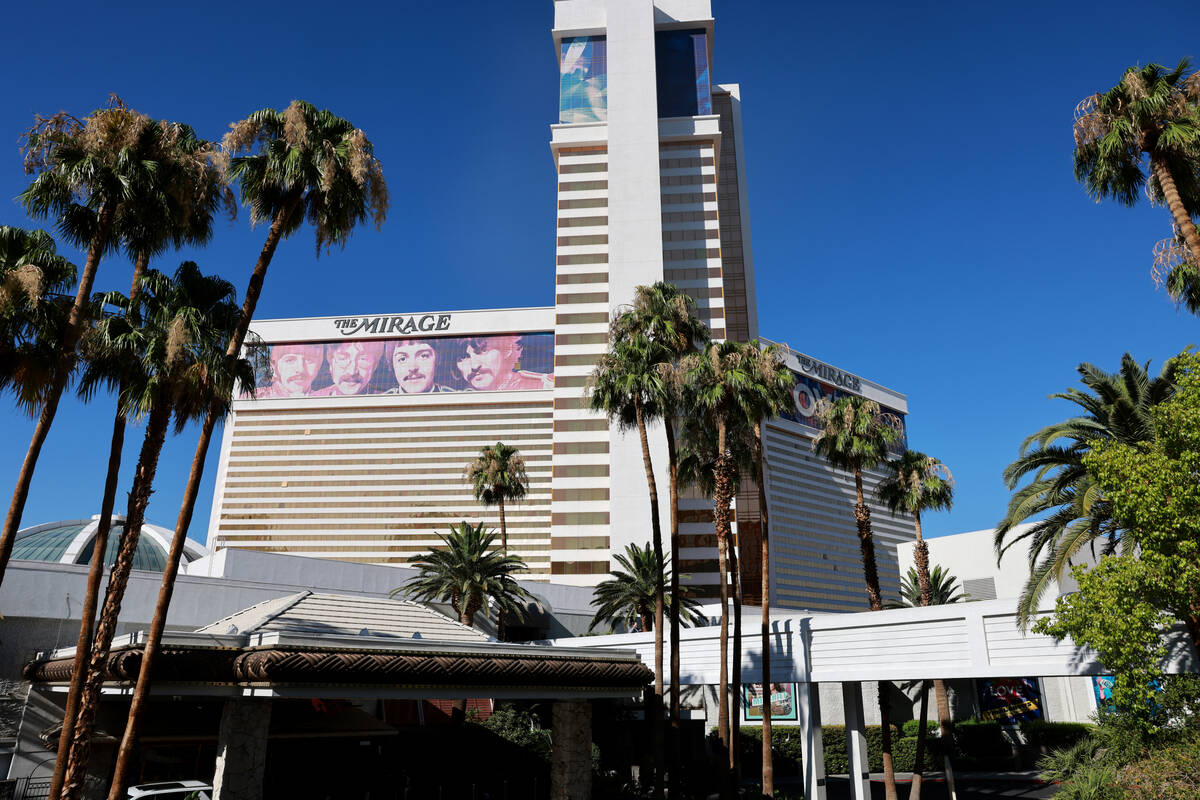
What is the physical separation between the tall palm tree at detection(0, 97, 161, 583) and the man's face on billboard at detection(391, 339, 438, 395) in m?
108

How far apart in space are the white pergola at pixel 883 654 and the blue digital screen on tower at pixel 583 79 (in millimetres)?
73959

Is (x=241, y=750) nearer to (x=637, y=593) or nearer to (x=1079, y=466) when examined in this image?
(x=1079, y=466)

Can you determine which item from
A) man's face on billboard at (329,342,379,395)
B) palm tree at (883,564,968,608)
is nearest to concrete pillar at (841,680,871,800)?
palm tree at (883,564,968,608)

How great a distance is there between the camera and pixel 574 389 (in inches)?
3159

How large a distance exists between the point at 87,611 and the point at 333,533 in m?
105

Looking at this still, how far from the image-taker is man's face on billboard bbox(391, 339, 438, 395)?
12675 centimetres

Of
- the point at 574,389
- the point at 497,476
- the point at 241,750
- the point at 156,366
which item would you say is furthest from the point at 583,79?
the point at 241,750

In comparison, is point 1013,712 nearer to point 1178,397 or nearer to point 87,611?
point 1178,397

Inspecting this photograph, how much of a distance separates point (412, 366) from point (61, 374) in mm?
110725

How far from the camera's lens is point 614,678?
77.3 feet

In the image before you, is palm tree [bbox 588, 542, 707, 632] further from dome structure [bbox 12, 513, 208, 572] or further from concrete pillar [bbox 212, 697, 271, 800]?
concrete pillar [bbox 212, 697, 271, 800]

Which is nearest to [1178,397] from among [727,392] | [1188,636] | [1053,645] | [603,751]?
[1188,636]

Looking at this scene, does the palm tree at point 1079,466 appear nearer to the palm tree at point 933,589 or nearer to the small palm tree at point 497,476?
the palm tree at point 933,589

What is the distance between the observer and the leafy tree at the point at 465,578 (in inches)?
1756
